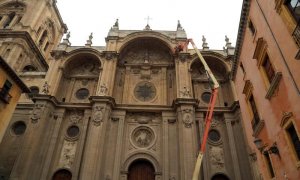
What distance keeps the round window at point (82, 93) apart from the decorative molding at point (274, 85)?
60.9 feet

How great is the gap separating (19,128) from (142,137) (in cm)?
1218

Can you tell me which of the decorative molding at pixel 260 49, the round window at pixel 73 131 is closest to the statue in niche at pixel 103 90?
the round window at pixel 73 131

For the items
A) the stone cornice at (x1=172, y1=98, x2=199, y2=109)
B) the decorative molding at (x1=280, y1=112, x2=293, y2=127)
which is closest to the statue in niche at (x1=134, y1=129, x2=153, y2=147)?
the stone cornice at (x1=172, y1=98, x2=199, y2=109)

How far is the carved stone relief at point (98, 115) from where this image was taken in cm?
2127

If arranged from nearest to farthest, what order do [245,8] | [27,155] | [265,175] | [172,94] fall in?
1. [265,175]
2. [245,8]
3. [27,155]
4. [172,94]

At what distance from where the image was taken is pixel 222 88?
26.2m

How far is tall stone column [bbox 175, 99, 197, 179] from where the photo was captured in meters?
19.1

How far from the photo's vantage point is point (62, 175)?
68.8 feet

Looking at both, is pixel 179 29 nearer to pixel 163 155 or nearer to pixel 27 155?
pixel 163 155

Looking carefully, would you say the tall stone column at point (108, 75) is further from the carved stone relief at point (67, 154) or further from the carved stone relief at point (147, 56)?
the carved stone relief at point (67, 154)

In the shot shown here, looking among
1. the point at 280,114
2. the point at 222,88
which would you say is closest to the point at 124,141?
Result: the point at 222,88

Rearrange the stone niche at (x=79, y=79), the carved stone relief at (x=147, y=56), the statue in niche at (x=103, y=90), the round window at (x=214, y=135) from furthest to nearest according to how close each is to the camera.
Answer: the carved stone relief at (x=147, y=56), the stone niche at (x=79, y=79), the statue in niche at (x=103, y=90), the round window at (x=214, y=135)

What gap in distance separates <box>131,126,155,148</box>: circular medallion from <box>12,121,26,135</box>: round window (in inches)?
Answer: 425

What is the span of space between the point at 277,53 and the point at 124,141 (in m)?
15.4
